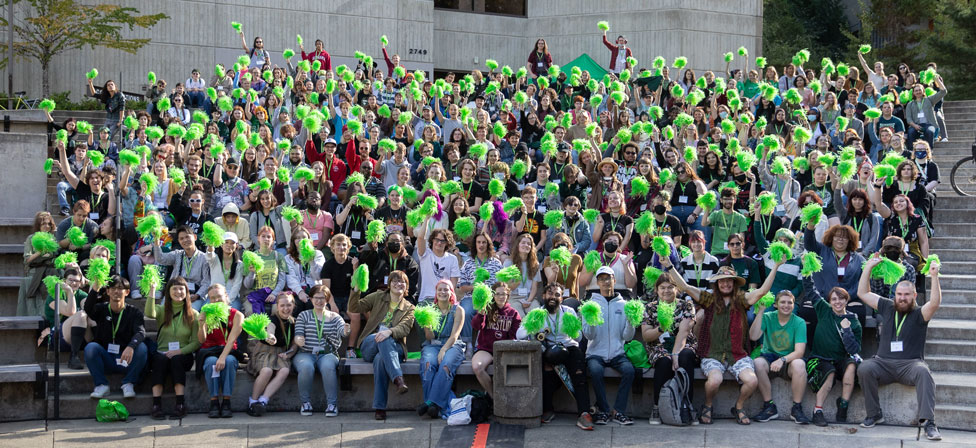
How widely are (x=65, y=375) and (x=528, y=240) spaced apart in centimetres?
511

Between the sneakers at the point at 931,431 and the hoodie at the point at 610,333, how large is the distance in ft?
9.66

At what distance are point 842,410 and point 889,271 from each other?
146 cm

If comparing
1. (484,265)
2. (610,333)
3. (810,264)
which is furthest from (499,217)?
(810,264)

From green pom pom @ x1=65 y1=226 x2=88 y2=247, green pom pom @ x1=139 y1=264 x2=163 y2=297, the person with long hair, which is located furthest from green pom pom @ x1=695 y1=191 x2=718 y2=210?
green pom pom @ x1=65 y1=226 x2=88 y2=247

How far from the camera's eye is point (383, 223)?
13000mm

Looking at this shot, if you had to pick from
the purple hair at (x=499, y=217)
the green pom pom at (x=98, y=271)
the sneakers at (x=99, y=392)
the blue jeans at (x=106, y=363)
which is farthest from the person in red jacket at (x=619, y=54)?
the sneakers at (x=99, y=392)

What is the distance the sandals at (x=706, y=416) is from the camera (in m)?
10.9

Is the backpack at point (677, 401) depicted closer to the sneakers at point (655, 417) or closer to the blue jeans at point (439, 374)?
the sneakers at point (655, 417)

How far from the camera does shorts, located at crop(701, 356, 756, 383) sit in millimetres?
10836

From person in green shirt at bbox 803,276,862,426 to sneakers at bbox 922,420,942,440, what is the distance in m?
0.78

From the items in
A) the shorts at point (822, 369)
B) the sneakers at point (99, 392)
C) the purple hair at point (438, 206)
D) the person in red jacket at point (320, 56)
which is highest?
the person in red jacket at point (320, 56)

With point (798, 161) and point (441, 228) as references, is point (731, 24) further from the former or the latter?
point (441, 228)

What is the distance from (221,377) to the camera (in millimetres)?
10992

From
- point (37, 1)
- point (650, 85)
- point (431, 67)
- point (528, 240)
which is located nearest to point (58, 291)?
point (528, 240)
